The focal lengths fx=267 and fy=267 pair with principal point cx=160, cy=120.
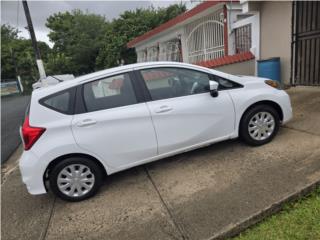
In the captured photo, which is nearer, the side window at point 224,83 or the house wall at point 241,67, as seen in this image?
the side window at point 224,83

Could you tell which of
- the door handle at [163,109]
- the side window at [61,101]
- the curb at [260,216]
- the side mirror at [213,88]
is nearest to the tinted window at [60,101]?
the side window at [61,101]

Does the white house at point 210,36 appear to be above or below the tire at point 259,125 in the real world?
above

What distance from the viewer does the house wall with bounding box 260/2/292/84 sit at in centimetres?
718

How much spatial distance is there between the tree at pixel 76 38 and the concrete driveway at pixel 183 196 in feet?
129

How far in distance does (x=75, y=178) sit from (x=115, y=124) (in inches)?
34.5

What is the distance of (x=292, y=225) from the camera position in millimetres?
2514

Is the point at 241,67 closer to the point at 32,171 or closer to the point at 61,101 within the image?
the point at 61,101

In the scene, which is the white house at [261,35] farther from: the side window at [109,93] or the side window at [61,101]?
the side window at [61,101]

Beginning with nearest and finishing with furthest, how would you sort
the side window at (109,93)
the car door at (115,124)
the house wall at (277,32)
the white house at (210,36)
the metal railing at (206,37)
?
1. the car door at (115,124)
2. the side window at (109,93)
3. the house wall at (277,32)
4. the white house at (210,36)
5. the metal railing at (206,37)

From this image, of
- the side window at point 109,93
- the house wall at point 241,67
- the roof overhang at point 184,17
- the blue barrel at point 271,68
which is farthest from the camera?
the roof overhang at point 184,17

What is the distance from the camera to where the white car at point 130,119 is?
3377 millimetres

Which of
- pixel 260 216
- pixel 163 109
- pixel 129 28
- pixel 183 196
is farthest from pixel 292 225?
pixel 129 28

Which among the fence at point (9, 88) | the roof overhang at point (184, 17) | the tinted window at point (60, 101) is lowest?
the fence at point (9, 88)

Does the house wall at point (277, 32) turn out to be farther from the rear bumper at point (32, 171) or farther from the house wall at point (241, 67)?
the rear bumper at point (32, 171)
